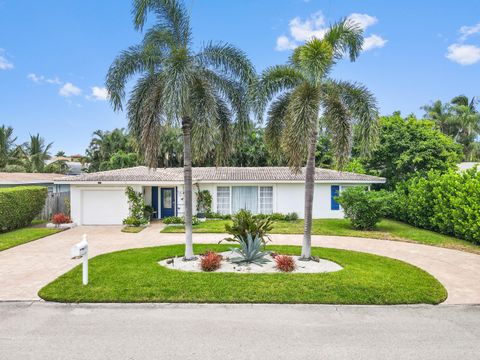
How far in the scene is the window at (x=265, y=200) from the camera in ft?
69.1

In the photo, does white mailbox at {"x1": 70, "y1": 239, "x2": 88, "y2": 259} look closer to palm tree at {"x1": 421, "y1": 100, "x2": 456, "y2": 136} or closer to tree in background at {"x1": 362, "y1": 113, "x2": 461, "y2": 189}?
tree in background at {"x1": 362, "y1": 113, "x2": 461, "y2": 189}

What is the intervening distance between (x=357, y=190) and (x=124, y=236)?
12175 mm

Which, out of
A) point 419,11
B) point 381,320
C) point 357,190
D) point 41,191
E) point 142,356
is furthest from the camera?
point 41,191

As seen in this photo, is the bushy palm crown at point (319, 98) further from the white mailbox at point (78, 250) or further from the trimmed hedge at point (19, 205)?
the trimmed hedge at point (19, 205)

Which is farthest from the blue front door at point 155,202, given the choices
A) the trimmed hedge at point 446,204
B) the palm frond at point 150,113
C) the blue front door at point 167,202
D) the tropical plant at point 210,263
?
the trimmed hedge at point 446,204

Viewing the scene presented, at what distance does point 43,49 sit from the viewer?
771 inches

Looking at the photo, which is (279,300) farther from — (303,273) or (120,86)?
(120,86)

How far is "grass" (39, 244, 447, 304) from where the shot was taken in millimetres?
7184

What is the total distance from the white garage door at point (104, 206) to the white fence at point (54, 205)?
278 cm

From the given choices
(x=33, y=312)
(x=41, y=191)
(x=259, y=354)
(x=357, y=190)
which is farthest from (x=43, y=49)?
(x=259, y=354)

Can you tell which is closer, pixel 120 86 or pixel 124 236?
pixel 120 86

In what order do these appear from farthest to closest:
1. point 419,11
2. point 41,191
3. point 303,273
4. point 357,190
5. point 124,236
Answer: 1. point 41,191
2. point 357,190
3. point 124,236
4. point 419,11
5. point 303,273

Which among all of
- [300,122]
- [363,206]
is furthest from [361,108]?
[363,206]

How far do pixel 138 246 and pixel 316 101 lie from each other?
363 inches
